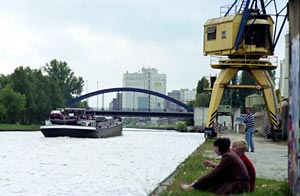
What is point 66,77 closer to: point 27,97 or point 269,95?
point 27,97

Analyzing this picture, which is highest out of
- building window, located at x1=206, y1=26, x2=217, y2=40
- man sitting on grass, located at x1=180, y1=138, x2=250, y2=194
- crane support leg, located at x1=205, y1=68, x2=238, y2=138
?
building window, located at x1=206, y1=26, x2=217, y2=40

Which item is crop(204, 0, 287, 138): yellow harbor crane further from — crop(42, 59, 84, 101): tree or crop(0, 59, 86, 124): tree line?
crop(42, 59, 84, 101): tree

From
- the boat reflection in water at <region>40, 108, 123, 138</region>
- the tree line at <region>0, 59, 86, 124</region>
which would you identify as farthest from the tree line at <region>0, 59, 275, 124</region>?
the boat reflection in water at <region>40, 108, 123, 138</region>

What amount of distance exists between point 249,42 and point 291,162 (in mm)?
29831

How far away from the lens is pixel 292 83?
892cm

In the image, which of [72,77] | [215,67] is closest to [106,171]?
[215,67]

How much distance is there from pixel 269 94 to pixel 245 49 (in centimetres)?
352

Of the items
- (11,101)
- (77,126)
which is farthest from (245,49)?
(11,101)

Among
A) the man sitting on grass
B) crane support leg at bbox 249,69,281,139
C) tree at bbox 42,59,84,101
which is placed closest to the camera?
the man sitting on grass

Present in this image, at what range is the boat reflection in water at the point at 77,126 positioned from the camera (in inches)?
2157

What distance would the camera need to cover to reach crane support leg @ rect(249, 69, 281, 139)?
37.5m

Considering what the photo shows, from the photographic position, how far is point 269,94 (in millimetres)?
38219

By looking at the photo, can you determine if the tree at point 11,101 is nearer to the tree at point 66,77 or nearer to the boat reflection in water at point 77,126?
the boat reflection in water at point 77,126

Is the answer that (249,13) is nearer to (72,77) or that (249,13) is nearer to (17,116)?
(17,116)
